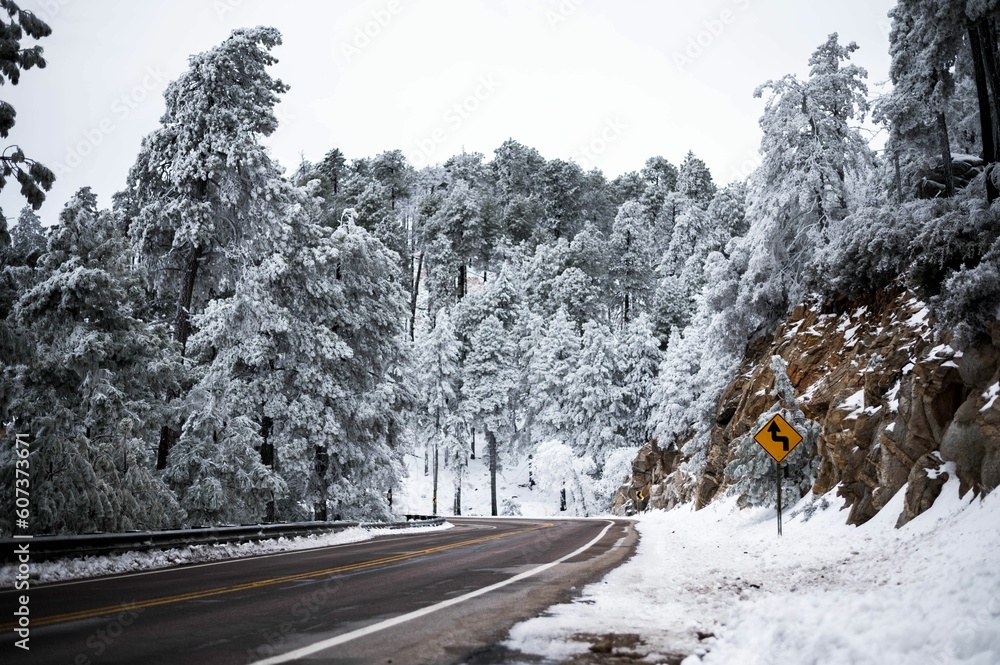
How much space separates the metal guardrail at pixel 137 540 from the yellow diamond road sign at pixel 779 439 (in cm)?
1211

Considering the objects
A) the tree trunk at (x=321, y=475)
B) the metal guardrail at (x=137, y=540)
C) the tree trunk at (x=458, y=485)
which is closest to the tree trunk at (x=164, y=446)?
the metal guardrail at (x=137, y=540)

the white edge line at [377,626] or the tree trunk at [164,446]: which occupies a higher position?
the tree trunk at [164,446]

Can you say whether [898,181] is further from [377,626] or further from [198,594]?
[198,594]

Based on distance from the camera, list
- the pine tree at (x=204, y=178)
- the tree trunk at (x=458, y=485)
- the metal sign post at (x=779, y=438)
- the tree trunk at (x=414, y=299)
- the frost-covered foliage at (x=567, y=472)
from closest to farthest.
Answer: the metal sign post at (x=779, y=438)
the pine tree at (x=204, y=178)
the frost-covered foliage at (x=567, y=472)
the tree trunk at (x=458, y=485)
the tree trunk at (x=414, y=299)

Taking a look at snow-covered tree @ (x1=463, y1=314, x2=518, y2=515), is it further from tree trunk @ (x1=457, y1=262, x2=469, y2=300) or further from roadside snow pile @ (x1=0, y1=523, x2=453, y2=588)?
roadside snow pile @ (x1=0, y1=523, x2=453, y2=588)

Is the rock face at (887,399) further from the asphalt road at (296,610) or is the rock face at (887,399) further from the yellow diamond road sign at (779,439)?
the asphalt road at (296,610)

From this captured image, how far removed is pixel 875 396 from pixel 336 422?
16.5 meters

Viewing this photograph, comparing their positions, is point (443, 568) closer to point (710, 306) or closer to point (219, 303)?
point (219, 303)

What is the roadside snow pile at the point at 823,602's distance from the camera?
15.3 feet

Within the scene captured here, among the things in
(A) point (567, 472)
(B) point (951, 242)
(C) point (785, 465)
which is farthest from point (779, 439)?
(A) point (567, 472)

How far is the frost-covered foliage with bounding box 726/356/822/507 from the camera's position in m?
17.7

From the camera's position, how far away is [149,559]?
12727 millimetres

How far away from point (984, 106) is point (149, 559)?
22119mm

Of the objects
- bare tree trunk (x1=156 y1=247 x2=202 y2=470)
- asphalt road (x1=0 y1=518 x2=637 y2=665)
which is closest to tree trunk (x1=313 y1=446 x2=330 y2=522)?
bare tree trunk (x1=156 y1=247 x2=202 y2=470)
